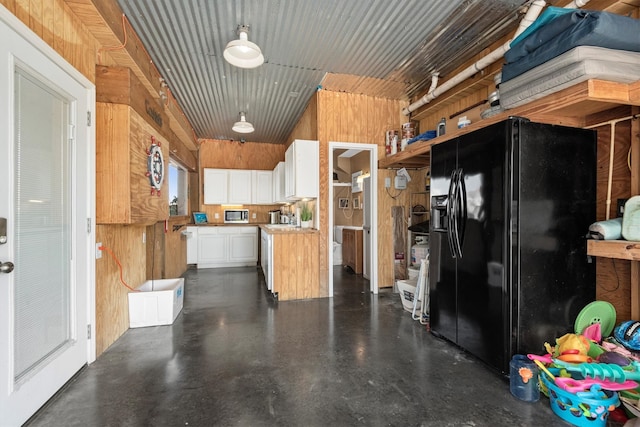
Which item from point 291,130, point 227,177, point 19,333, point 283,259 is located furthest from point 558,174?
point 227,177

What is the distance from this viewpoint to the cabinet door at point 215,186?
669 centimetres

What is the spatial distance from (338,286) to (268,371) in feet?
8.74

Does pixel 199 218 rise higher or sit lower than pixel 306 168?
lower

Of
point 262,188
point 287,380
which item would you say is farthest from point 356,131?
point 287,380

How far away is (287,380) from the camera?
206cm

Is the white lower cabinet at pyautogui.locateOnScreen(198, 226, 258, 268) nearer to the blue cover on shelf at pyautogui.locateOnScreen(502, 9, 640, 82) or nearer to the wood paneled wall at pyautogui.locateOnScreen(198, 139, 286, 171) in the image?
the wood paneled wall at pyautogui.locateOnScreen(198, 139, 286, 171)

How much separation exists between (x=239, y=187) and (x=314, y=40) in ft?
14.7

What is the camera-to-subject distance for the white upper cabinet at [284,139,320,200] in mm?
4199

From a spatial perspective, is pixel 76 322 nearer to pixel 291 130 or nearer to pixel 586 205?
pixel 586 205

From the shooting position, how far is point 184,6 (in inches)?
98.0

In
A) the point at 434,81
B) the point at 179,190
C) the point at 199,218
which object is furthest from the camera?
the point at 199,218

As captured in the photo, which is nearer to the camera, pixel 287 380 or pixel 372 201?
pixel 287 380

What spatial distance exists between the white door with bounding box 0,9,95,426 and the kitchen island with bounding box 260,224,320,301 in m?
2.14

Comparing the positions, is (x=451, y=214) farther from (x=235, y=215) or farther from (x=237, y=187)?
(x=235, y=215)
